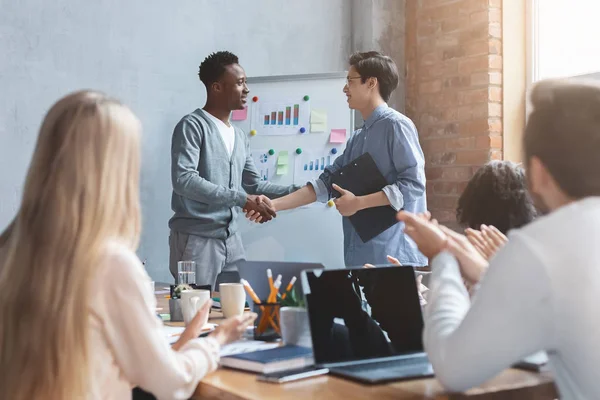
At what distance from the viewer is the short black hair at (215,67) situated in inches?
143

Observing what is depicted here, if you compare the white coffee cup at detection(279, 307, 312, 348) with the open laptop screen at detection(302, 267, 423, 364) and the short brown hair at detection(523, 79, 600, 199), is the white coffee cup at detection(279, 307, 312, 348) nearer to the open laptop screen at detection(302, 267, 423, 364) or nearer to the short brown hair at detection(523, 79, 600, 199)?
the open laptop screen at detection(302, 267, 423, 364)

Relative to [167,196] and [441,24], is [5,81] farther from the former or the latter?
[441,24]

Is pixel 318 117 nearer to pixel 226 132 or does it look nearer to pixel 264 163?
pixel 264 163

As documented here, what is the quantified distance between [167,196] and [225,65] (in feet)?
2.75

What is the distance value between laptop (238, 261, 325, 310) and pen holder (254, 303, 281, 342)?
0.03 metres

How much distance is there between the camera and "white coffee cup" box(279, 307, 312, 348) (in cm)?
158

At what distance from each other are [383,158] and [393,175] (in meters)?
0.09

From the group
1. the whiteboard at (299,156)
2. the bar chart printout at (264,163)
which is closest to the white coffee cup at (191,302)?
the whiteboard at (299,156)

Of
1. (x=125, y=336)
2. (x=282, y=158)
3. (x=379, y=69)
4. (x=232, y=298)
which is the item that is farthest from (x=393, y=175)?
(x=125, y=336)

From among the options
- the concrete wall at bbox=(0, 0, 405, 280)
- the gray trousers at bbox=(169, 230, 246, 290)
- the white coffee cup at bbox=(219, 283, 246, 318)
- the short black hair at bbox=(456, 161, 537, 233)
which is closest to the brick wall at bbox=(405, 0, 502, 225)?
the concrete wall at bbox=(0, 0, 405, 280)

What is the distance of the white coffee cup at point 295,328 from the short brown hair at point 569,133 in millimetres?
686

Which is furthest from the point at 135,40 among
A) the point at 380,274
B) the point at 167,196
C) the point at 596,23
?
the point at 380,274

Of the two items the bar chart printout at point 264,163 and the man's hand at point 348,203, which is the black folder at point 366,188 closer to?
the man's hand at point 348,203

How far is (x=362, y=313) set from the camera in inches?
58.7
